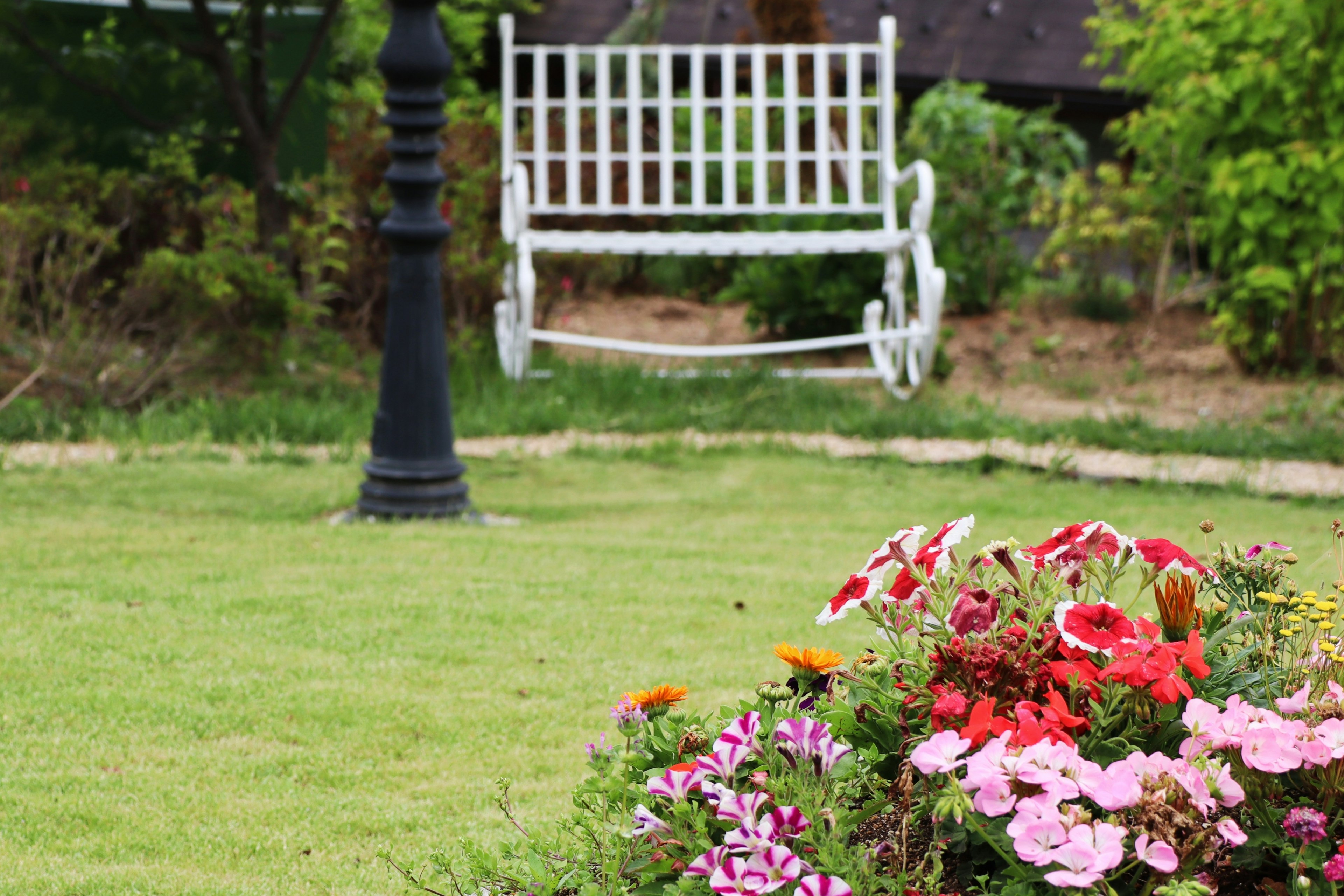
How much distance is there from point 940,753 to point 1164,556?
1.19 ft

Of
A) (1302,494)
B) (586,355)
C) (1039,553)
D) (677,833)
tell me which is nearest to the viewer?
(677,833)

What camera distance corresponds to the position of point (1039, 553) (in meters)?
1.50

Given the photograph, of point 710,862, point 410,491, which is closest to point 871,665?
point 710,862

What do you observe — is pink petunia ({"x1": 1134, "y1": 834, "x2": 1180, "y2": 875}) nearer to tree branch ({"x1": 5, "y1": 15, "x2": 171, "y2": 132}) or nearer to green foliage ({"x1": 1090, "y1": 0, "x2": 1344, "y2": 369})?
green foliage ({"x1": 1090, "y1": 0, "x2": 1344, "y2": 369})

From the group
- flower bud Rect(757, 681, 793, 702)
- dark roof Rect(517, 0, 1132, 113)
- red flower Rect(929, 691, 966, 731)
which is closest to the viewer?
red flower Rect(929, 691, 966, 731)

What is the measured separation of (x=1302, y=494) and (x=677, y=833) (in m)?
3.82

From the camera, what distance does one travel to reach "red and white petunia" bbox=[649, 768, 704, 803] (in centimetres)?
127

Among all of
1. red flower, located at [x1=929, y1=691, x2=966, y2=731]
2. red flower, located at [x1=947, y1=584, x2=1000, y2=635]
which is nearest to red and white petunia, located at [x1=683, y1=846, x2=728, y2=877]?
red flower, located at [x1=929, y1=691, x2=966, y2=731]

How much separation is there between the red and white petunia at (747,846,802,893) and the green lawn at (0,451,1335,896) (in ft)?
2.69

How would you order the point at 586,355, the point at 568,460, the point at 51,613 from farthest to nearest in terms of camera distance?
the point at 586,355
the point at 568,460
the point at 51,613

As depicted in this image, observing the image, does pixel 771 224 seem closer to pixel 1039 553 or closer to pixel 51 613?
pixel 51 613

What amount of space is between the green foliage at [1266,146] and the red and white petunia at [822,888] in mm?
5884

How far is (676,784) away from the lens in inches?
50.1

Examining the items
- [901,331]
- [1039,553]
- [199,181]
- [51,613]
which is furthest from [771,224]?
[1039,553]
